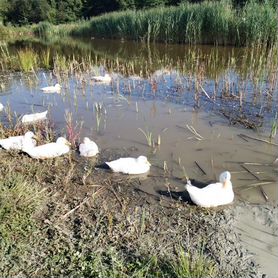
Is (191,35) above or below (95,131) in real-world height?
below

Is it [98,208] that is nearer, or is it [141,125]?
[98,208]

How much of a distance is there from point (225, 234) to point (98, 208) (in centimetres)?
136

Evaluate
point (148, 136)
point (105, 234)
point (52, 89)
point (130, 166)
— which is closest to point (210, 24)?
point (52, 89)

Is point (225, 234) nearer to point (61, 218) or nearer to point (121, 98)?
point (61, 218)

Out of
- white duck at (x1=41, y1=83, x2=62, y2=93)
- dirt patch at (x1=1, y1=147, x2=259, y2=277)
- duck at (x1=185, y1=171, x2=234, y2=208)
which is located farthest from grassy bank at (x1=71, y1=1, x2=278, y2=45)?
dirt patch at (x1=1, y1=147, x2=259, y2=277)

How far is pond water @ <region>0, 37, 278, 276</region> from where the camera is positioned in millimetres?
5211

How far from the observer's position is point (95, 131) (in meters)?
6.92

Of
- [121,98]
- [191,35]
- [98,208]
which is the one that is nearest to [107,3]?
[191,35]

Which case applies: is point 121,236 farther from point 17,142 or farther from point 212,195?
point 17,142

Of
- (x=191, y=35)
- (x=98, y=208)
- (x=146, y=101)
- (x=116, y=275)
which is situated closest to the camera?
(x=116, y=275)

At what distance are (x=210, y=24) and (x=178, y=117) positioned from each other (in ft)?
38.0

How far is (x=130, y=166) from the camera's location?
5094 mm

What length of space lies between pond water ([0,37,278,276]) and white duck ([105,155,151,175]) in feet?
0.51

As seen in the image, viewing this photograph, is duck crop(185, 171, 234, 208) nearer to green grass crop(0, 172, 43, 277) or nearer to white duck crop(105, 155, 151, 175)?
white duck crop(105, 155, 151, 175)
